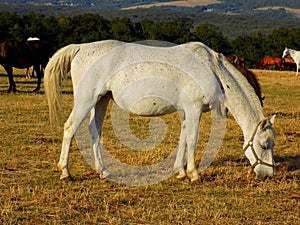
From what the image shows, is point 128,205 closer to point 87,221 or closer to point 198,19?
point 87,221

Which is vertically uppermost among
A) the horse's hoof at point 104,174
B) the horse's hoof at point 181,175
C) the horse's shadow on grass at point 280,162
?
the horse's hoof at point 104,174

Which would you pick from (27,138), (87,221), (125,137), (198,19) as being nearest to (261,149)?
(87,221)

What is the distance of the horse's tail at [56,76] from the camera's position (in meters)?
7.55

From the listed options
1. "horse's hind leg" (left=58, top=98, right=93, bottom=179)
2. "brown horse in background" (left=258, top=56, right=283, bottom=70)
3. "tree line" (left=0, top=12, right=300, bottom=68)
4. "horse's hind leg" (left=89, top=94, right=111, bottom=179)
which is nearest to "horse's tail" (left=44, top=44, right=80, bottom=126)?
"horse's hind leg" (left=58, top=98, right=93, bottom=179)

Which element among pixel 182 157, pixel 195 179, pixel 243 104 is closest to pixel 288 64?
pixel 182 157

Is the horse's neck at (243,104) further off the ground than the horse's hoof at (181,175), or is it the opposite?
the horse's neck at (243,104)

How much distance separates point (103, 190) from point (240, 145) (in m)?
4.08

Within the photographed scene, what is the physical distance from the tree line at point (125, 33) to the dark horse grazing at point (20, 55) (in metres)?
20.2

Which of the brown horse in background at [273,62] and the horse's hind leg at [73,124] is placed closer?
the horse's hind leg at [73,124]

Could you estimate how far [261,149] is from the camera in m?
7.18

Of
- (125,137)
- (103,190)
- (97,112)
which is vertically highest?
(97,112)

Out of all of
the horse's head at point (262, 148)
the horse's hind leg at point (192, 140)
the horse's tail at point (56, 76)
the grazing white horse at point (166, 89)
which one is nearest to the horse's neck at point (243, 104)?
the grazing white horse at point (166, 89)

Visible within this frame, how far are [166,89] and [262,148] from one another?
4.93 ft

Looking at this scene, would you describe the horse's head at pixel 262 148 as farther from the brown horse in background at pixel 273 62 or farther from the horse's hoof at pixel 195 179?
the brown horse in background at pixel 273 62
